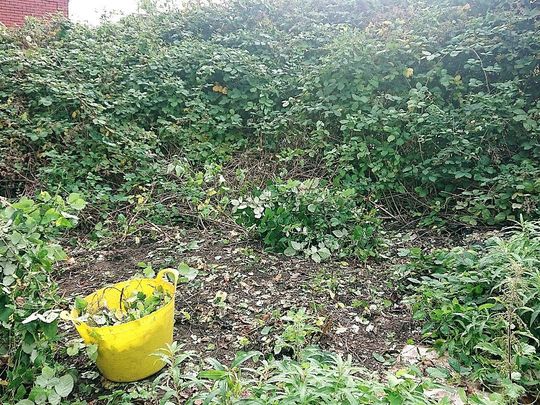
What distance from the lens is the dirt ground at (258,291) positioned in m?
2.13

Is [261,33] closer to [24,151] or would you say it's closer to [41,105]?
[41,105]

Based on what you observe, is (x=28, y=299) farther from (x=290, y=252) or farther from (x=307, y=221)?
(x=307, y=221)

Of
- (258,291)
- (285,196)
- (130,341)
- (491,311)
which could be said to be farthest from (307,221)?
(130,341)

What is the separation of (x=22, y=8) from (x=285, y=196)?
960 cm

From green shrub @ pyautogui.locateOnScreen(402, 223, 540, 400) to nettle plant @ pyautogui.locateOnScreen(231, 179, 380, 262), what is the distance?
25.7 inches

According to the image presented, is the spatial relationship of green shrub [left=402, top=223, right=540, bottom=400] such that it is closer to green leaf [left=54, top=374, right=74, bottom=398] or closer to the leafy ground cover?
the leafy ground cover

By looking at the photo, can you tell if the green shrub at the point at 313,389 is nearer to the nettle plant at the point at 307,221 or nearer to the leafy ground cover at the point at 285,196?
the leafy ground cover at the point at 285,196

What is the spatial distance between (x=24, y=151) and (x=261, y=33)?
3.28 metres

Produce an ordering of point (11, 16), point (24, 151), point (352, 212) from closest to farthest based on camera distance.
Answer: point (352, 212) < point (24, 151) < point (11, 16)

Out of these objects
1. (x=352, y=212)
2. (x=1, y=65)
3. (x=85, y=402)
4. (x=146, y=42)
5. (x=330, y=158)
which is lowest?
(x=85, y=402)

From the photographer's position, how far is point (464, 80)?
417 centimetres

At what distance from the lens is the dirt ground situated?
213cm

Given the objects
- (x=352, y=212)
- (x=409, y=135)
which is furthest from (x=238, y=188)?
(x=409, y=135)

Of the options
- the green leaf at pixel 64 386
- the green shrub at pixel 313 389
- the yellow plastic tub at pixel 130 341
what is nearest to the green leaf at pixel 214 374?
the green shrub at pixel 313 389
